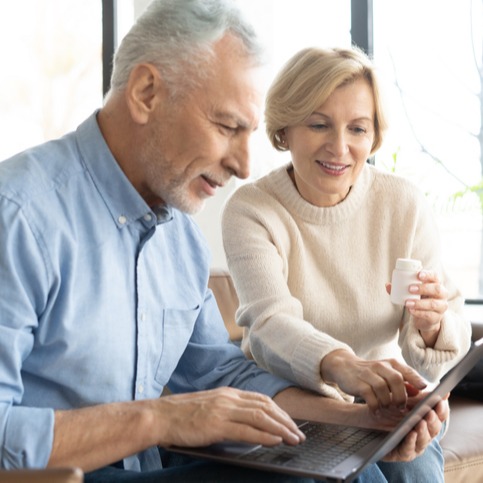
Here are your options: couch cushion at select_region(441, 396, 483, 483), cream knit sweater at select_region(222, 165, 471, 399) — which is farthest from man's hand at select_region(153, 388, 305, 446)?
couch cushion at select_region(441, 396, 483, 483)

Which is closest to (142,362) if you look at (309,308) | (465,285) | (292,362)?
(292,362)

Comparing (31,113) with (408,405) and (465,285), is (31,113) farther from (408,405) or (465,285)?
(408,405)

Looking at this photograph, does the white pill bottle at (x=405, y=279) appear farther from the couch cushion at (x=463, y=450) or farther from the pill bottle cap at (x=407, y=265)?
the couch cushion at (x=463, y=450)

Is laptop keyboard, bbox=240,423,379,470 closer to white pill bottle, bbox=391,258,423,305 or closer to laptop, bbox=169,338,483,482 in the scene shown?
laptop, bbox=169,338,483,482

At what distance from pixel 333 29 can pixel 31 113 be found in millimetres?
1854

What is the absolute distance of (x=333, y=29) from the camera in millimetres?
4641

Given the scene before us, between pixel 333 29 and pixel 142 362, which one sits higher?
pixel 333 29

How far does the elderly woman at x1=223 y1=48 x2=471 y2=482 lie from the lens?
2.21 meters

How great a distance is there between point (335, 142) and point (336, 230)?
0.24 metres

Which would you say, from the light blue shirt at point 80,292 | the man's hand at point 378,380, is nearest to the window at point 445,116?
the man's hand at point 378,380

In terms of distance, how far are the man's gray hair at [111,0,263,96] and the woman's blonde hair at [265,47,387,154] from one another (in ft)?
2.19

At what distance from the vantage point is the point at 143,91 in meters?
1.61

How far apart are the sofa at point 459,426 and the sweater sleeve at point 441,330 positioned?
7.8 inches

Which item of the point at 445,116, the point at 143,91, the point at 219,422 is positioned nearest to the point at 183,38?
the point at 143,91
